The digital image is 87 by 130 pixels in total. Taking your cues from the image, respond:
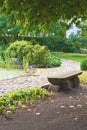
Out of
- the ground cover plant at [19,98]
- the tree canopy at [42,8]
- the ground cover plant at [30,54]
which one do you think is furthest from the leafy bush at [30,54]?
the tree canopy at [42,8]

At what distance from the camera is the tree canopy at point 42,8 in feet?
21.2

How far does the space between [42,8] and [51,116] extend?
240cm

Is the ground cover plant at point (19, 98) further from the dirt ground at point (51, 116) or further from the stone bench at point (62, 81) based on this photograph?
the stone bench at point (62, 81)

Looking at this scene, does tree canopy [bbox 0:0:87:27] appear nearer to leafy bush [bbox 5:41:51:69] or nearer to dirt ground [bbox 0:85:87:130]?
dirt ground [bbox 0:85:87:130]

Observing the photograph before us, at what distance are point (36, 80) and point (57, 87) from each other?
2.97m

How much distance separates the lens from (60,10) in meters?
6.74

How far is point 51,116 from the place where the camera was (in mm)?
7984

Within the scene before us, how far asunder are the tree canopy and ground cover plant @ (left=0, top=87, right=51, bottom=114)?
2170mm

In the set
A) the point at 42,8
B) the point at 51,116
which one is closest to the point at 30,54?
the point at 51,116

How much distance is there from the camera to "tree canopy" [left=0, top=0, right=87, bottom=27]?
6453 millimetres

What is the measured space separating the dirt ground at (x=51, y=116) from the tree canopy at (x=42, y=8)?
6.18 feet

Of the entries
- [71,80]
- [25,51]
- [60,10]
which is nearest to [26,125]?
[60,10]

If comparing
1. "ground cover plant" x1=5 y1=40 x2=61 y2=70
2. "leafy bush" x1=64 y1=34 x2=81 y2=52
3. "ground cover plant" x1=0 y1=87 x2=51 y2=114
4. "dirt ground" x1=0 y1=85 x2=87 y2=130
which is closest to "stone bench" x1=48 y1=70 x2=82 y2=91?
"ground cover plant" x1=0 y1=87 x2=51 y2=114

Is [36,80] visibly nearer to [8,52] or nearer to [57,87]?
[57,87]
